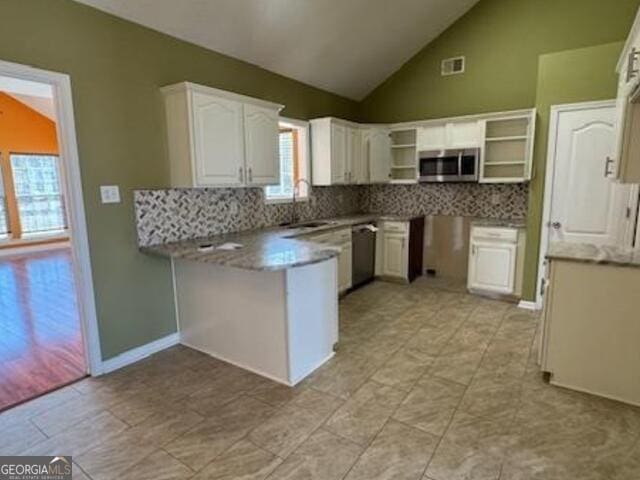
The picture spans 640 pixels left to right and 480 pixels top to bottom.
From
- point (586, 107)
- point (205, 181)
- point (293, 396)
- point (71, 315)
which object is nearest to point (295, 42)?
point (205, 181)

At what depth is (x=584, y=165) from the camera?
3543 mm

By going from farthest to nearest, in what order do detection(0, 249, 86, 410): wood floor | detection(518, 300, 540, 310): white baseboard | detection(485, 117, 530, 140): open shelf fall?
detection(485, 117, 530, 140): open shelf
detection(518, 300, 540, 310): white baseboard
detection(0, 249, 86, 410): wood floor

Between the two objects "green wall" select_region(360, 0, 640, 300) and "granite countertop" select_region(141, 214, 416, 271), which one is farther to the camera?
"green wall" select_region(360, 0, 640, 300)

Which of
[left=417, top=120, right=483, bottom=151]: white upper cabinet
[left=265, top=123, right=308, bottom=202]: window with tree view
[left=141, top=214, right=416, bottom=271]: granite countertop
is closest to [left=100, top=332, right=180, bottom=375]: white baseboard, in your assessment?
[left=141, top=214, right=416, bottom=271]: granite countertop

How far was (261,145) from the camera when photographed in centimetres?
347

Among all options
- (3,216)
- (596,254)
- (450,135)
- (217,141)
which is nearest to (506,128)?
(450,135)

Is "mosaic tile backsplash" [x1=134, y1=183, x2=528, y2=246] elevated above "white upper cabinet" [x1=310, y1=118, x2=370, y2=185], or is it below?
below

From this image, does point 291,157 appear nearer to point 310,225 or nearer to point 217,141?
point 310,225

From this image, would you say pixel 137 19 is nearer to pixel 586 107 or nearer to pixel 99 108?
pixel 99 108

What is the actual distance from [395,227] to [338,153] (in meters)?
1.25

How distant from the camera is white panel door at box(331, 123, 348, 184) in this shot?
4.63m

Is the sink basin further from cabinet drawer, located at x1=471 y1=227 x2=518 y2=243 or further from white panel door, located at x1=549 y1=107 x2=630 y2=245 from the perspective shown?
white panel door, located at x1=549 y1=107 x2=630 y2=245

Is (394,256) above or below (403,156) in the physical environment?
below

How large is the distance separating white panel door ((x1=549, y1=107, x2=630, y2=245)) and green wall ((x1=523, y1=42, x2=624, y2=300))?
0.13 metres
